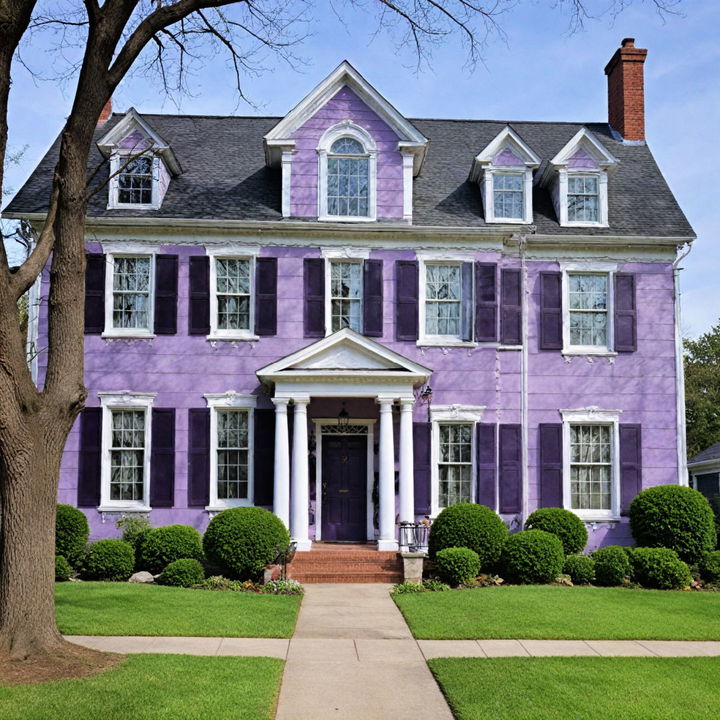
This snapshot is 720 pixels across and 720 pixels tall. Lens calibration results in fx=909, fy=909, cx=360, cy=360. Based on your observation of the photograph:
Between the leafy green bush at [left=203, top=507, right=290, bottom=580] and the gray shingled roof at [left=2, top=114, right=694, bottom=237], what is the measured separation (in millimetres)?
6779

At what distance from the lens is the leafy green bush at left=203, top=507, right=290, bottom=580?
16.3 metres

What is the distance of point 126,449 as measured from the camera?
19156 mm

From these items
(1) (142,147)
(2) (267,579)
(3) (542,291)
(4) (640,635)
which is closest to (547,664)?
(4) (640,635)

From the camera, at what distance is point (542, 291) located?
20.2m

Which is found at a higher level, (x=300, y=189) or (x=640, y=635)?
(x=300, y=189)

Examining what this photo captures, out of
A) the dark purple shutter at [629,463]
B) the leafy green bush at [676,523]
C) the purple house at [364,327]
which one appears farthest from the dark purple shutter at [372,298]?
the leafy green bush at [676,523]

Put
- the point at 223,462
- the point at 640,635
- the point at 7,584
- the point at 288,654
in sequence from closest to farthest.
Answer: the point at 7,584 → the point at 288,654 → the point at 640,635 → the point at 223,462

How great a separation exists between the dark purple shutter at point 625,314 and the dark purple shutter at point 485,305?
2800mm

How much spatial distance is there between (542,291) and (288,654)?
1167 cm

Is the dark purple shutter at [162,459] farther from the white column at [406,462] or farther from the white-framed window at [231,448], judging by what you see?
the white column at [406,462]

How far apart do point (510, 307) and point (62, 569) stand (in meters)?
10.7

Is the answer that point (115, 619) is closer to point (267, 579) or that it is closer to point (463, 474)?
point (267, 579)

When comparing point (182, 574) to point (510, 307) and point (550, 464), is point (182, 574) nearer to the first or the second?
point (550, 464)

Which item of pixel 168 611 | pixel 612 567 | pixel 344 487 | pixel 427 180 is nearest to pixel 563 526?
pixel 612 567
